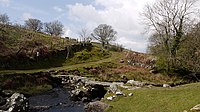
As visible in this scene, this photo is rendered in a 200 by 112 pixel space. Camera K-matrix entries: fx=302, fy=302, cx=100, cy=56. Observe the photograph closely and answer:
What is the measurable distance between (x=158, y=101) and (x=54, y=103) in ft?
63.4

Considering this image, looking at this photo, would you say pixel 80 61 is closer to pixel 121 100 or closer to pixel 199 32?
pixel 199 32

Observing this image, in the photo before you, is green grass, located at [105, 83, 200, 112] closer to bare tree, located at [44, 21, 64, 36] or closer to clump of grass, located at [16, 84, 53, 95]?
clump of grass, located at [16, 84, 53, 95]

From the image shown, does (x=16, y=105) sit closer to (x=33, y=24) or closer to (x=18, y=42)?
(x=18, y=42)

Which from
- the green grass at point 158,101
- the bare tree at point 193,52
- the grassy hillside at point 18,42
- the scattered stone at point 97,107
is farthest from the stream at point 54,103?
the grassy hillside at point 18,42

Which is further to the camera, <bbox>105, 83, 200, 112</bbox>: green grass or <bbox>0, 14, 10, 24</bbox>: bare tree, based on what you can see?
<bbox>0, 14, 10, 24</bbox>: bare tree

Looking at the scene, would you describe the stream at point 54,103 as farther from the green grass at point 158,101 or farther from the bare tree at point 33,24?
the bare tree at point 33,24

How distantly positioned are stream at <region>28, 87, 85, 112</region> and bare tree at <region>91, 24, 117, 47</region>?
89850 mm

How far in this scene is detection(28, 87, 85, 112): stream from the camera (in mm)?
42634

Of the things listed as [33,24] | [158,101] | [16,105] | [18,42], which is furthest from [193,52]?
[33,24]

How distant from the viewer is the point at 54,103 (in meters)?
47.5

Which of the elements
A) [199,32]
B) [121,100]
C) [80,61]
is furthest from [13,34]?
[121,100]

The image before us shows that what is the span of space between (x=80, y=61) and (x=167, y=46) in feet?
100

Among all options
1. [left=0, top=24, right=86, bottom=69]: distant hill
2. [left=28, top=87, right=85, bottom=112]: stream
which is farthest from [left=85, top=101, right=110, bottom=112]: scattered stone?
[left=0, top=24, right=86, bottom=69]: distant hill

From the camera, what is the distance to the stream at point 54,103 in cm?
4263
